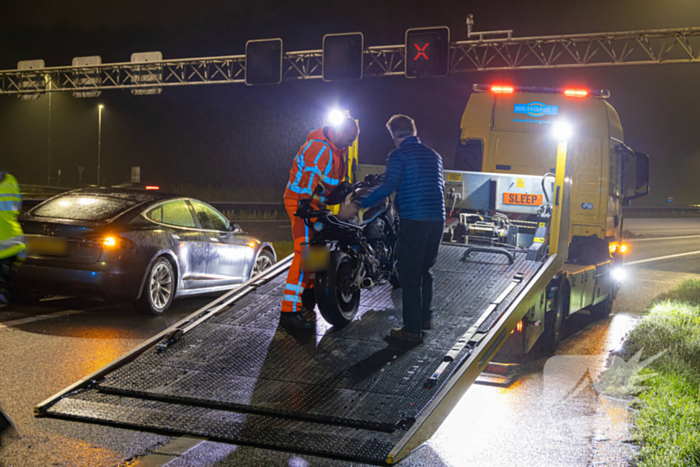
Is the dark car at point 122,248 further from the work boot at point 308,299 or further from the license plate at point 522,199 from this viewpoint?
the license plate at point 522,199

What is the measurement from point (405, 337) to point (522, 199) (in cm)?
394

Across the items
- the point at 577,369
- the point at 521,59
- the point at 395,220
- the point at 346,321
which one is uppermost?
the point at 521,59

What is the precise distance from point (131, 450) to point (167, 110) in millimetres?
48815

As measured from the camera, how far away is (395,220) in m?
6.77

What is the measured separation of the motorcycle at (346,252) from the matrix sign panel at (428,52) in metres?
15.8

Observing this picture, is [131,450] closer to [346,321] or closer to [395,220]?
[346,321]

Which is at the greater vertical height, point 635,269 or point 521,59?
point 521,59

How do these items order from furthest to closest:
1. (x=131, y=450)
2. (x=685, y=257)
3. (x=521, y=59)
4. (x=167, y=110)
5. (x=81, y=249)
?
(x=167, y=110), (x=521, y=59), (x=685, y=257), (x=81, y=249), (x=131, y=450)

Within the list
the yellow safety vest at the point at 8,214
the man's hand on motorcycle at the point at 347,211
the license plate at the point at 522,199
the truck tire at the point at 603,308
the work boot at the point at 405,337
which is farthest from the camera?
the truck tire at the point at 603,308

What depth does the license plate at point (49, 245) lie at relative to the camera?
7758mm

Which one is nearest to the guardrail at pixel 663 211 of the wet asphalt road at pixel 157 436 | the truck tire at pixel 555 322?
the wet asphalt road at pixel 157 436

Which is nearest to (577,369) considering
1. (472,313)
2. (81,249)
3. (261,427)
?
(472,313)

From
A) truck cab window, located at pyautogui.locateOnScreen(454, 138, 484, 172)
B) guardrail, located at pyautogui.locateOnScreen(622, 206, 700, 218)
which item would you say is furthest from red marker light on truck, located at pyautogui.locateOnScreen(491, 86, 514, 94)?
guardrail, located at pyautogui.locateOnScreen(622, 206, 700, 218)

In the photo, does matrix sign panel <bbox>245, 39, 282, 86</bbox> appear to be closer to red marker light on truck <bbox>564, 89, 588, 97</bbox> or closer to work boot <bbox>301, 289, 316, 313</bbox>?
red marker light on truck <bbox>564, 89, 588, 97</bbox>
